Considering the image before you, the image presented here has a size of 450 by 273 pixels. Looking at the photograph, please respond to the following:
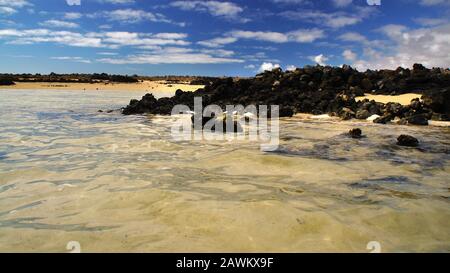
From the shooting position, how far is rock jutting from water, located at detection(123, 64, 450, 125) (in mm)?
16391

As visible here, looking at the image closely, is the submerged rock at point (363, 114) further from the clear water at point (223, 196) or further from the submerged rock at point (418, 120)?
the clear water at point (223, 196)

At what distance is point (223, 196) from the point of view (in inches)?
233

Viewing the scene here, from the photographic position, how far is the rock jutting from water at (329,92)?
1639 cm

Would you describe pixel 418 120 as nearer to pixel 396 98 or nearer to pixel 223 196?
pixel 396 98

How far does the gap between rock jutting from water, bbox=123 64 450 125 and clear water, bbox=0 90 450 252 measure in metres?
6.45

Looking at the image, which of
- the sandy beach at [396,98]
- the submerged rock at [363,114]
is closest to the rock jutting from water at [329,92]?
the submerged rock at [363,114]

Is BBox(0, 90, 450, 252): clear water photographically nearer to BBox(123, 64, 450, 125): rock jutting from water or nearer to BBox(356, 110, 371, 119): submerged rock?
BBox(356, 110, 371, 119): submerged rock

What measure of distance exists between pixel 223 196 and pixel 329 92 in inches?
600

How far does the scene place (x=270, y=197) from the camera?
5.82 metres

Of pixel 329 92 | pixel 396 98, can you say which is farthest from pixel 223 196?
pixel 396 98

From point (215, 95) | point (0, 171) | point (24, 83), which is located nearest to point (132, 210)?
point (0, 171)

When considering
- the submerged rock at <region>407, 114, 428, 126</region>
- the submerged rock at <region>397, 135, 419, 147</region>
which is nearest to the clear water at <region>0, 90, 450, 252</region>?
the submerged rock at <region>397, 135, 419, 147</region>
